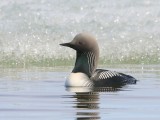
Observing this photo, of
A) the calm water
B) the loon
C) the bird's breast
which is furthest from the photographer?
the loon

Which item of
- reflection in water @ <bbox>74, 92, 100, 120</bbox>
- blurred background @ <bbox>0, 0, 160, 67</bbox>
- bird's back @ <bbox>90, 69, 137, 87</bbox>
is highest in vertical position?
reflection in water @ <bbox>74, 92, 100, 120</bbox>

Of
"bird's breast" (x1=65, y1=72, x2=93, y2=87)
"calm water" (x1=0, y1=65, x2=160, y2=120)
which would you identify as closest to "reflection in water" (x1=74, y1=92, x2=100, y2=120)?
"calm water" (x1=0, y1=65, x2=160, y2=120)

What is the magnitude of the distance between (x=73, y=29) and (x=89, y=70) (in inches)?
526

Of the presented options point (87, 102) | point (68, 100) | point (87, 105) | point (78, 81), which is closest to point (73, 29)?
point (78, 81)

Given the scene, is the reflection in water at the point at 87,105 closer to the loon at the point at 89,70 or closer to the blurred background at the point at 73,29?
the loon at the point at 89,70

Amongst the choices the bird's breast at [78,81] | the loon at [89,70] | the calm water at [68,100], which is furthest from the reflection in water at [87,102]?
the loon at [89,70]

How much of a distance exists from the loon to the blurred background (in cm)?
611

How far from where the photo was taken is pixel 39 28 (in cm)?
2750

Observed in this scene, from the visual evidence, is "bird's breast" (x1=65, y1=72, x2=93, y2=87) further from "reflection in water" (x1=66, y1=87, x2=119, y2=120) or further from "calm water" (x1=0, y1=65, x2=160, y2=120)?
"reflection in water" (x1=66, y1=87, x2=119, y2=120)

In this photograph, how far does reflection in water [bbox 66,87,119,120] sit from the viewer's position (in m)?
9.20

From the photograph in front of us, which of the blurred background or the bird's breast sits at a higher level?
the bird's breast

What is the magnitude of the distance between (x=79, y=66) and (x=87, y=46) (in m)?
0.33

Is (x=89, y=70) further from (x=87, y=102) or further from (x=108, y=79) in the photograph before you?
(x=87, y=102)

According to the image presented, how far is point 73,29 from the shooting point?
27.1 m
